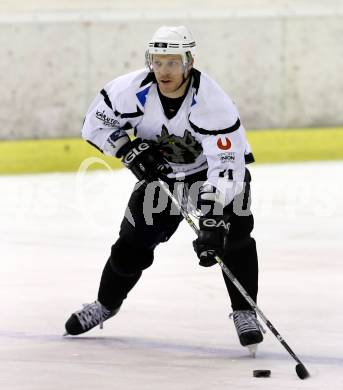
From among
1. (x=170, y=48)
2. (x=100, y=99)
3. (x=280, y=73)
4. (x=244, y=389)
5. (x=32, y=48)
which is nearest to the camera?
(x=244, y=389)

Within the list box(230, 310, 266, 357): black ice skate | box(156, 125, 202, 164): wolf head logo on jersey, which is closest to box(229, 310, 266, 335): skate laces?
box(230, 310, 266, 357): black ice skate

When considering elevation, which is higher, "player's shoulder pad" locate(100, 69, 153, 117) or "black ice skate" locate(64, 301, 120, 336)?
"player's shoulder pad" locate(100, 69, 153, 117)

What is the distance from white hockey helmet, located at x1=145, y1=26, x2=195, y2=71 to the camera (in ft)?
13.9

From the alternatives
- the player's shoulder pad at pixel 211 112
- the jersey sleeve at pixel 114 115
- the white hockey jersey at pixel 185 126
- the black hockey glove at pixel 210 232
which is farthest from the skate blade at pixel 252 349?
the jersey sleeve at pixel 114 115

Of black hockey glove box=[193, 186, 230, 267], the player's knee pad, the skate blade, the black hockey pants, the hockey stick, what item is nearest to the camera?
the hockey stick

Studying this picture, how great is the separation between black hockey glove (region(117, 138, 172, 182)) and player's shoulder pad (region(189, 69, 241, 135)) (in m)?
0.24

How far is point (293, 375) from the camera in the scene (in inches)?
156

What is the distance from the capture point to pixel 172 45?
13.9ft

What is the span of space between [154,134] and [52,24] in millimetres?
4949

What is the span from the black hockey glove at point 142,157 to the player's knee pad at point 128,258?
0.25 m

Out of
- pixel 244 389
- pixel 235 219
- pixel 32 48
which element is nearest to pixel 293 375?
pixel 244 389

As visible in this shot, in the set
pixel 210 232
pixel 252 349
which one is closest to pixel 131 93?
pixel 210 232

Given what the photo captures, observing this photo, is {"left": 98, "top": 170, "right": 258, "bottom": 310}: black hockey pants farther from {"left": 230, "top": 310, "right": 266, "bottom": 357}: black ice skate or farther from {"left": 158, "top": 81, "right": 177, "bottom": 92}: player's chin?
{"left": 158, "top": 81, "right": 177, "bottom": 92}: player's chin

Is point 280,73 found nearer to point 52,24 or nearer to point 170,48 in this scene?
point 52,24
